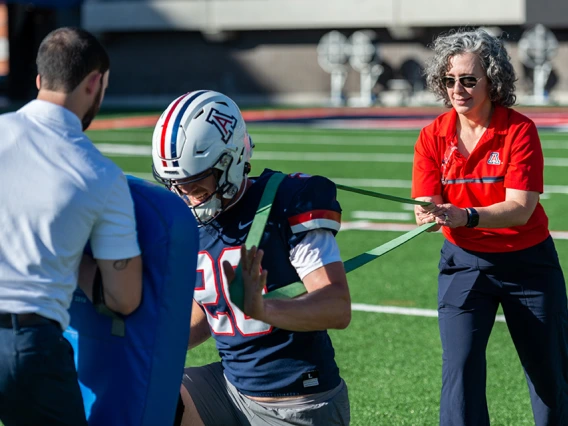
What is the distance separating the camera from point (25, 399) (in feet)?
8.84

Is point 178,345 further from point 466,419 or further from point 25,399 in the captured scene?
point 466,419

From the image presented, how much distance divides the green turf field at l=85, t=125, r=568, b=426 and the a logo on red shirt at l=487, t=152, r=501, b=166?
153 cm

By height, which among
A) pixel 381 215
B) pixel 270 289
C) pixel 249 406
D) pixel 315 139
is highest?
pixel 270 289

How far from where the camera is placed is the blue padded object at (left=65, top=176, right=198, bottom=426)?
8.88 ft

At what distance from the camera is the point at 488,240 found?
4297 millimetres

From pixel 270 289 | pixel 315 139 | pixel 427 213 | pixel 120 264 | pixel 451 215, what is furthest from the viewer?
pixel 315 139

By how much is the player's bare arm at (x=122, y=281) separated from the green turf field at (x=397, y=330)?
269 centimetres

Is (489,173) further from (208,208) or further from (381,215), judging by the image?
(381,215)

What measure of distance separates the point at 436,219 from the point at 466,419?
2.78ft

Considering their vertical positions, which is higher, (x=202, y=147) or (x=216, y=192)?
(x=202, y=147)

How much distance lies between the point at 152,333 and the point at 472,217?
5.87 ft

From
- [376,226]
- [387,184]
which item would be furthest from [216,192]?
[387,184]

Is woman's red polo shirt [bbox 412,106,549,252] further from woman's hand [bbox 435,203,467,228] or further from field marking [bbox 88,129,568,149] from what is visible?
field marking [bbox 88,129,568,149]

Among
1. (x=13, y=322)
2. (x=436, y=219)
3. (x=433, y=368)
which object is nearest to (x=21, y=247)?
(x=13, y=322)
